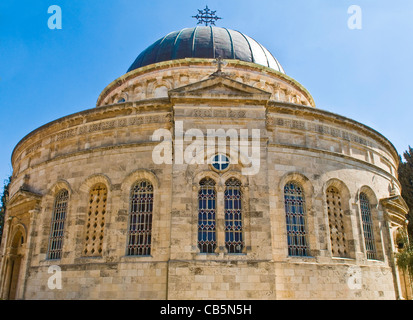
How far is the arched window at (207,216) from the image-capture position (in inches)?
526

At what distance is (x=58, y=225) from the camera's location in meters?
16.0

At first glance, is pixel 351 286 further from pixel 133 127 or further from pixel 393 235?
pixel 133 127

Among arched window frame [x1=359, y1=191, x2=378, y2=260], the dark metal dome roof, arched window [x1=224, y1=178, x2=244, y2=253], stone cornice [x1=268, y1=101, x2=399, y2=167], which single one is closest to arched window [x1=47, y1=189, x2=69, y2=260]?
arched window [x1=224, y1=178, x2=244, y2=253]

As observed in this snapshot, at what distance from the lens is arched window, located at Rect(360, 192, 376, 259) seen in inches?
638

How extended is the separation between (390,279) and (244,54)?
48.2 ft

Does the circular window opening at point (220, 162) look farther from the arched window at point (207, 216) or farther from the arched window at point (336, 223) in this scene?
the arched window at point (336, 223)

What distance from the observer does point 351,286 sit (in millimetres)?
14422

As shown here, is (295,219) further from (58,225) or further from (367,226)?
(58,225)

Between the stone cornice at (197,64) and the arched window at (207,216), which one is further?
the stone cornice at (197,64)

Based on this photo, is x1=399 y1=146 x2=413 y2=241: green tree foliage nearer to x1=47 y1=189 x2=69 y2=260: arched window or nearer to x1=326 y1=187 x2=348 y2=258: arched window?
x1=326 y1=187 x2=348 y2=258: arched window

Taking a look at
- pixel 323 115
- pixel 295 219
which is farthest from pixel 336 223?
pixel 323 115

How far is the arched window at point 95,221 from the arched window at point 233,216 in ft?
16.4

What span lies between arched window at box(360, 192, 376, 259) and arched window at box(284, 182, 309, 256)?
3391mm

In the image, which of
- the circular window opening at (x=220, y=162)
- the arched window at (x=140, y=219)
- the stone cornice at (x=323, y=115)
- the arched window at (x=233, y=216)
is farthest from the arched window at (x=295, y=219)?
the arched window at (x=140, y=219)
